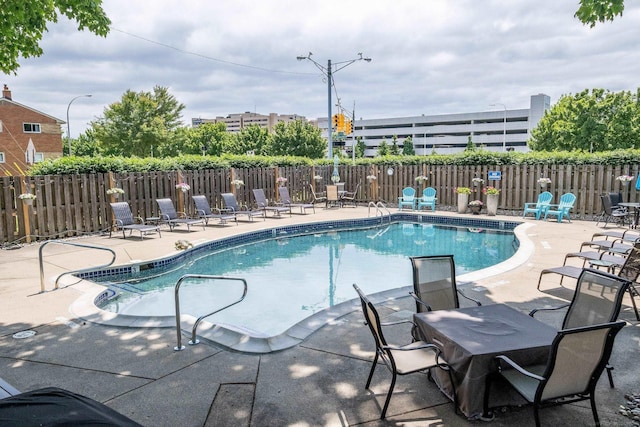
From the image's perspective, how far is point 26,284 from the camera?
21.0ft

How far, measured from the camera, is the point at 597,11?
515 cm

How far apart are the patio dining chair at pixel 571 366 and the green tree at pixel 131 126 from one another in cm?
3671

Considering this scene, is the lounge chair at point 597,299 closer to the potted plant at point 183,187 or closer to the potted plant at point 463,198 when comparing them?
the potted plant at point 183,187

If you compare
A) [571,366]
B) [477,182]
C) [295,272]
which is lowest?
[295,272]

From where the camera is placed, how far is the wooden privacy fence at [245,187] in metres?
10.2

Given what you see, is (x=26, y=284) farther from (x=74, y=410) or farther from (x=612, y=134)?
(x=612, y=134)

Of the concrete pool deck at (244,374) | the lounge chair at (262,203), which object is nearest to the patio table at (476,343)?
the concrete pool deck at (244,374)

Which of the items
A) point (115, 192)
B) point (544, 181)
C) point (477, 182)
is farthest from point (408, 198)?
point (115, 192)

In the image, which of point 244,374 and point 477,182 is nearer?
point 244,374

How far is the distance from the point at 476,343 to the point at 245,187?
44.5 feet

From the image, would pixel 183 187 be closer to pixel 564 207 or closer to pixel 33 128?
pixel 564 207

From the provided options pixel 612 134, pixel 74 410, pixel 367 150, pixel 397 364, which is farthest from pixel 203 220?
pixel 367 150

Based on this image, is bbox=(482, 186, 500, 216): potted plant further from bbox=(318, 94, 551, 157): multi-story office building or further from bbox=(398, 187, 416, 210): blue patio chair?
bbox=(318, 94, 551, 157): multi-story office building

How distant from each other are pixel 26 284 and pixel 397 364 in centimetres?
589
